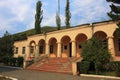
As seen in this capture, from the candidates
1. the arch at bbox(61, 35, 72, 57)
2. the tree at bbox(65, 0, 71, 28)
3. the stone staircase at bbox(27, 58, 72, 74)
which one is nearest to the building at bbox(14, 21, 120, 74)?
the arch at bbox(61, 35, 72, 57)

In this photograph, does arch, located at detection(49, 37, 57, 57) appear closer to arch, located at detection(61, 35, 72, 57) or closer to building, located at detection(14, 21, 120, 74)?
building, located at detection(14, 21, 120, 74)

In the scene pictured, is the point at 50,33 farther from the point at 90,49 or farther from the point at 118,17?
the point at 118,17

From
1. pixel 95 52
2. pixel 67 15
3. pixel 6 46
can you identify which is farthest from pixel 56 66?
pixel 67 15

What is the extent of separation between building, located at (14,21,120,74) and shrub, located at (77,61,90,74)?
4277 mm

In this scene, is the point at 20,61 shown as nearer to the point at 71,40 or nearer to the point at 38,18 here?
the point at 71,40

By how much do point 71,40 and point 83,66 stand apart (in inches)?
375

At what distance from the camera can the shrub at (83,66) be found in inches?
834

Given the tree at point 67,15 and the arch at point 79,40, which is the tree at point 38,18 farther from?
the arch at point 79,40

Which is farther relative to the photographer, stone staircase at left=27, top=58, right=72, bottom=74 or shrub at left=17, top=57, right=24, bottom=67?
shrub at left=17, top=57, right=24, bottom=67

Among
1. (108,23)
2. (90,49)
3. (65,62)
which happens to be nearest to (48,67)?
(65,62)

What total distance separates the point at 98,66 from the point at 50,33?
15.5 m

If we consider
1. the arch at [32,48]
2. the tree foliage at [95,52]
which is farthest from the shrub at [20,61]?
the tree foliage at [95,52]

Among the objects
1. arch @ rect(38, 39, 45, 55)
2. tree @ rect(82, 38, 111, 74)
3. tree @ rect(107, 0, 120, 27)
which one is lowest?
tree @ rect(82, 38, 111, 74)

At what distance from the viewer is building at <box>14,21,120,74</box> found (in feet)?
84.4
